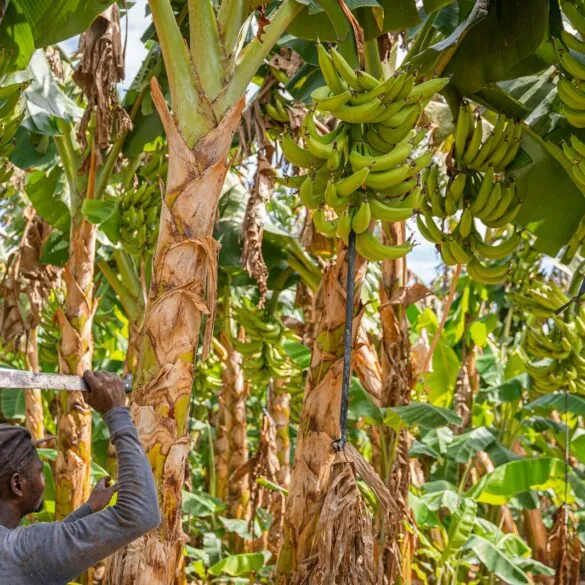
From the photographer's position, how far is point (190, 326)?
239 centimetres

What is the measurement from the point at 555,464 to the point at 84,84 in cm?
359

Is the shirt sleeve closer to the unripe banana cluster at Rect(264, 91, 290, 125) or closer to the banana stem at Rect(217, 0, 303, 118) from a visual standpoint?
the banana stem at Rect(217, 0, 303, 118)

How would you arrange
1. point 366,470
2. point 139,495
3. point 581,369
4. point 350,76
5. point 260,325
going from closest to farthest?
point 139,495 → point 366,470 → point 350,76 → point 581,369 → point 260,325

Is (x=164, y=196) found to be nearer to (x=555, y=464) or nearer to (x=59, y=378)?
(x=59, y=378)

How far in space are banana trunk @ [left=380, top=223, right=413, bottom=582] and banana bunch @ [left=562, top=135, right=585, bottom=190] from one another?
1242mm

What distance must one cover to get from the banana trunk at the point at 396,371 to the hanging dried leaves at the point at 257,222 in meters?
0.67

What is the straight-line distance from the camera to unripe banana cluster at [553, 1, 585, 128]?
2723mm

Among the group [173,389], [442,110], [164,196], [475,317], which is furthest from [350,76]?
[475,317]

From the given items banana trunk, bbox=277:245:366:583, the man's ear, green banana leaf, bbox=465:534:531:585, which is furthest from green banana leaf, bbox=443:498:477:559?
the man's ear

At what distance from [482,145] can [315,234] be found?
176cm

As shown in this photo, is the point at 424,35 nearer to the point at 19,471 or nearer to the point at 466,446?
the point at 19,471

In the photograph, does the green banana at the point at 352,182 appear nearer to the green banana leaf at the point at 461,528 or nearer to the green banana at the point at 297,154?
the green banana at the point at 297,154

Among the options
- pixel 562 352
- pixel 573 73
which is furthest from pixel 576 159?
pixel 562 352

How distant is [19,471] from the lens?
167 centimetres
